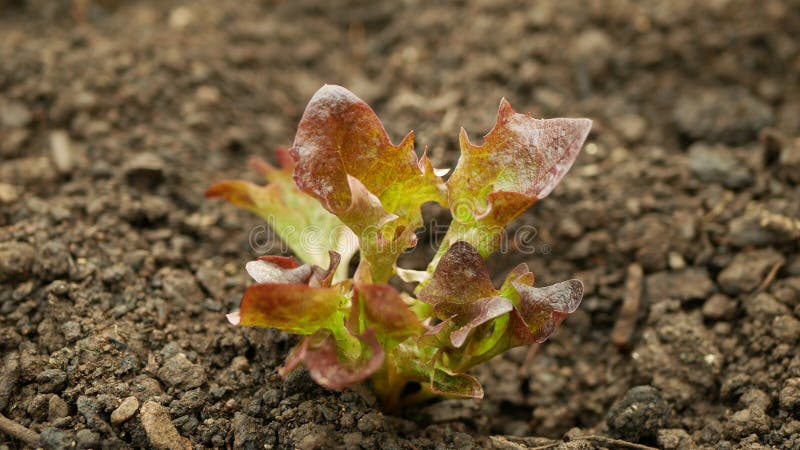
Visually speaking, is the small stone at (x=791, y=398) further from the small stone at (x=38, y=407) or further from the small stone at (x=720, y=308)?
the small stone at (x=38, y=407)

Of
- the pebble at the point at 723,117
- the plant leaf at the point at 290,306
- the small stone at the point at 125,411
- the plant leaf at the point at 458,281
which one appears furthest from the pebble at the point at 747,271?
the small stone at the point at 125,411

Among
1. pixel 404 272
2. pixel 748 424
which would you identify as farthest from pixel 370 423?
pixel 748 424

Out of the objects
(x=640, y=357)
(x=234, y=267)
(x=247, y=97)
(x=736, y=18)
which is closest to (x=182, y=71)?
(x=247, y=97)

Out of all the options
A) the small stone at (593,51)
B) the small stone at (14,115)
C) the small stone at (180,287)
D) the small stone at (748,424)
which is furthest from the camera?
the small stone at (593,51)

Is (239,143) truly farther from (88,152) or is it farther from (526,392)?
(526,392)

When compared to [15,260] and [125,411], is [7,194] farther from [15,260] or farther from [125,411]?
[125,411]
